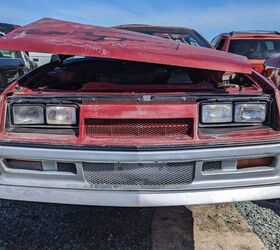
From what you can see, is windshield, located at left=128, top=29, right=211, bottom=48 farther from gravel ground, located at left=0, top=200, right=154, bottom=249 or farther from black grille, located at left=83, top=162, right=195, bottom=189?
black grille, located at left=83, top=162, right=195, bottom=189

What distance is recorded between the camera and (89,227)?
297 centimetres

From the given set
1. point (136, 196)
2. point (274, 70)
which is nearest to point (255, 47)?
point (274, 70)

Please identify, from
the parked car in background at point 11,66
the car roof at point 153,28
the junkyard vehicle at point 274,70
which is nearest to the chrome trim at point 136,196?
the junkyard vehicle at point 274,70

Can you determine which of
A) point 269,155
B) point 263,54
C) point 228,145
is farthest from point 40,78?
point 263,54

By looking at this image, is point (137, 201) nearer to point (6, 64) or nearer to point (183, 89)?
point (183, 89)

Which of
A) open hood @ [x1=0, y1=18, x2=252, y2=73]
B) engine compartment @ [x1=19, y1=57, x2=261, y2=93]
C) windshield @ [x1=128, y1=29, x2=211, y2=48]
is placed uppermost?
open hood @ [x1=0, y1=18, x2=252, y2=73]

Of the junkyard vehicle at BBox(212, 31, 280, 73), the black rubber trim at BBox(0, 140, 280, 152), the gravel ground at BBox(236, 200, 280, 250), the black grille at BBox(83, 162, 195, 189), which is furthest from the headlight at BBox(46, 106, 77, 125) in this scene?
the junkyard vehicle at BBox(212, 31, 280, 73)

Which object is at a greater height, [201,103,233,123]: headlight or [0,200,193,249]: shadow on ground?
[201,103,233,123]: headlight

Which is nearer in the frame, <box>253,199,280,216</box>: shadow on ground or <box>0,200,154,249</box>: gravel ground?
<box>0,200,154,249</box>: gravel ground

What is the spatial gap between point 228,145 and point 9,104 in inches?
51.2

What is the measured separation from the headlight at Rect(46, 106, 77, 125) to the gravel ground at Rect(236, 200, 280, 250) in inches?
60.2

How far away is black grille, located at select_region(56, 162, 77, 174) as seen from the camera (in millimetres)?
2297

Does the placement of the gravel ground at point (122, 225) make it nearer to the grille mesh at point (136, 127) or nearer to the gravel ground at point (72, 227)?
the gravel ground at point (72, 227)

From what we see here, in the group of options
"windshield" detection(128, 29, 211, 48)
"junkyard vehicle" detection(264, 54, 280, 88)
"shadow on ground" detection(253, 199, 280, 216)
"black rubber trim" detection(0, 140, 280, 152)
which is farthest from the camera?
"windshield" detection(128, 29, 211, 48)
